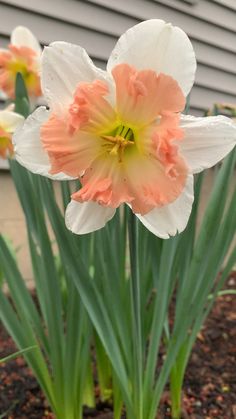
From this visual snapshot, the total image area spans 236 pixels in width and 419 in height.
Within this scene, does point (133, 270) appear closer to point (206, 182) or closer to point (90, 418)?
point (90, 418)

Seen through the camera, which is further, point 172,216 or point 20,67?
point 20,67

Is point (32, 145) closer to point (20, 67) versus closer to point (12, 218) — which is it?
point (20, 67)

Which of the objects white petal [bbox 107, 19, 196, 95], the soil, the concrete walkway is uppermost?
white petal [bbox 107, 19, 196, 95]

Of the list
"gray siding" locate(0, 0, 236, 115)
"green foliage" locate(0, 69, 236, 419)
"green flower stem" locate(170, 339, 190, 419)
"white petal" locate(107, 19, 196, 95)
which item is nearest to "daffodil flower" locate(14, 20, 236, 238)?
"white petal" locate(107, 19, 196, 95)

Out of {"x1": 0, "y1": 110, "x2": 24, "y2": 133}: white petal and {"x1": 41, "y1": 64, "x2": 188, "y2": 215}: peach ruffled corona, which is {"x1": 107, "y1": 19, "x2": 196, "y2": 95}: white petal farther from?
{"x1": 0, "y1": 110, "x2": 24, "y2": 133}: white petal

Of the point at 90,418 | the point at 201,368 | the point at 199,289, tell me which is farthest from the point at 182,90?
the point at 201,368

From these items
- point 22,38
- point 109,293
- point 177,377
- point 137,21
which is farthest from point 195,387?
point 137,21
